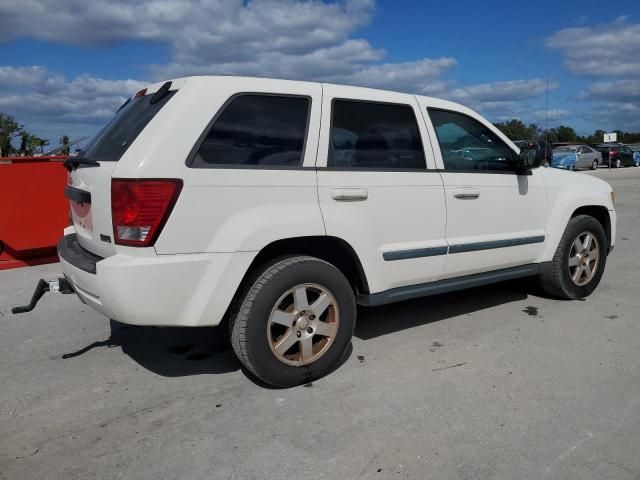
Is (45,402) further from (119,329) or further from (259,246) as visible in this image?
(259,246)

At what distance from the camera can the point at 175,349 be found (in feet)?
13.3

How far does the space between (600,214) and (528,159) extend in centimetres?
148

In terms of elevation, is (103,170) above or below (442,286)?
above

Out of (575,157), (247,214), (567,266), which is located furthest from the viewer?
(575,157)

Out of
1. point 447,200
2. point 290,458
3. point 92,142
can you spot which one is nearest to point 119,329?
point 92,142

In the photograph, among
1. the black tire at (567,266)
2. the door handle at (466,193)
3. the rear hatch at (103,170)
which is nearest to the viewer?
the rear hatch at (103,170)

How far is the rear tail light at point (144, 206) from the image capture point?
284 cm

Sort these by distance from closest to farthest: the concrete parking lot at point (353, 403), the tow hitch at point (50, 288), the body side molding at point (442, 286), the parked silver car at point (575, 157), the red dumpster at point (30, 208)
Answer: the concrete parking lot at point (353, 403), the tow hitch at point (50, 288), the body side molding at point (442, 286), the red dumpster at point (30, 208), the parked silver car at point (575, 157)

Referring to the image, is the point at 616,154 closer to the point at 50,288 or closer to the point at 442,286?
the point at 442,286

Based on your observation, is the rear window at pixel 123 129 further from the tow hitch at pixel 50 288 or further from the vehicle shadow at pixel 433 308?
the vehicle shadow at pixel 433 308

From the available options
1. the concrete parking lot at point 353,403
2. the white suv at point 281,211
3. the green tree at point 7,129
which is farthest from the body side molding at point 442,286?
the green tree at point 7,129

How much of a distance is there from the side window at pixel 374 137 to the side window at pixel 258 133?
26 centimetres

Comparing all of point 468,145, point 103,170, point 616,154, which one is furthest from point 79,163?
point 616,154

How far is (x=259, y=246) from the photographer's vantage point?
3092 mm
